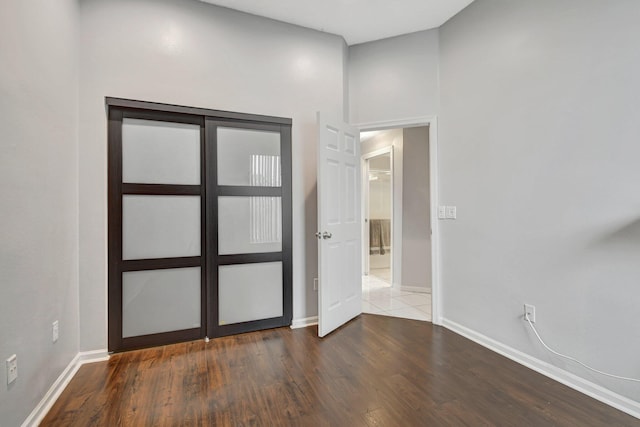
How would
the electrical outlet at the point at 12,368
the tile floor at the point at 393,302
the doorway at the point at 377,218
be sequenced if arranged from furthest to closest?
the doorway at the point at 377,218 < the tile floor at the point at 393,302 < the electrical outlet at the point at 12,368

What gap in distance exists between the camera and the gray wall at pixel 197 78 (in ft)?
7.47

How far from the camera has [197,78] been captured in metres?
2.57

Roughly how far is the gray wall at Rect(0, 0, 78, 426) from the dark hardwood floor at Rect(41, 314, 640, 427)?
1.05 feet

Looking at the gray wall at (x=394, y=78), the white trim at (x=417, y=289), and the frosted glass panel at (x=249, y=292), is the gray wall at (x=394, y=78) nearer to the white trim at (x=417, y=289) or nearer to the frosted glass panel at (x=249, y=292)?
the frosted glass panel at (x=249, y=292)

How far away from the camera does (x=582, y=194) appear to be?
1892 mm

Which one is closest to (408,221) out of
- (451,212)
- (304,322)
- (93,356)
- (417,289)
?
(417,289)

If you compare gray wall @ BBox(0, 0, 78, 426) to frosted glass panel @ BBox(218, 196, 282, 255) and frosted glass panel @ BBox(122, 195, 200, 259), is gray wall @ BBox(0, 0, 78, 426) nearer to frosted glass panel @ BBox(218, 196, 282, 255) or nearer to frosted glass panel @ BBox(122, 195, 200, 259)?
frosted glass panel @ BBox(122, 195, 200, 259)

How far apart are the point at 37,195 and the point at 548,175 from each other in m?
3.22

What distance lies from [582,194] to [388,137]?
3124 millimetres

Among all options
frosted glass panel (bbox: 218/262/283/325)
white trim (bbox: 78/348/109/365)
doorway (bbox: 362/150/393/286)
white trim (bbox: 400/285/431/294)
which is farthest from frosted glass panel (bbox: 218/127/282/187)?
doorway (bbox: 362/150/393/286)

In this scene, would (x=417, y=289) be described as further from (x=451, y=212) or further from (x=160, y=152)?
(x=160, y=152)

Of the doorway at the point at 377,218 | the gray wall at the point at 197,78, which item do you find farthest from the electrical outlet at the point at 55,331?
the doorway at the point at 377,218

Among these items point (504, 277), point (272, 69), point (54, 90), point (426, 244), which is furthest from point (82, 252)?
point (426, 244)

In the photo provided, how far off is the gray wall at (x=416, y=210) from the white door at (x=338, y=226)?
1.42 metres
